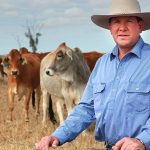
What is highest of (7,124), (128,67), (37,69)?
(128,67)

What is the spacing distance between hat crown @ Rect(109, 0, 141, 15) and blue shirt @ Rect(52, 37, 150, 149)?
0.63 ft

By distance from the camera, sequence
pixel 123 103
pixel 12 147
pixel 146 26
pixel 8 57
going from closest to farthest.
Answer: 1. pixel 123 103
2. pixel 146 26
3. pixel 12 147
4. pixel 8 57

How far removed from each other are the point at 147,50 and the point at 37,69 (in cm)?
1250

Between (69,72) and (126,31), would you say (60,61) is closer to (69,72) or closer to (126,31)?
(69,72)

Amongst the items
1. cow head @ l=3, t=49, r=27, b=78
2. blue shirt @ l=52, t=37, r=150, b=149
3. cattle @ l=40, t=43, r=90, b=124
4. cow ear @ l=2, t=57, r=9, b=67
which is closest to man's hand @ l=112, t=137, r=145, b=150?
blue shirt @ l=52, t=37, r=150, b=149

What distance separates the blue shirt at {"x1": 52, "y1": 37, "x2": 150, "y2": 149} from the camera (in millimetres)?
3021

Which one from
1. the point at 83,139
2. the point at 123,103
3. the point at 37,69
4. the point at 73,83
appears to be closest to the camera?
the point at 123,103

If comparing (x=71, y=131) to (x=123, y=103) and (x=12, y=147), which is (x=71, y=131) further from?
(x=12, y=147)

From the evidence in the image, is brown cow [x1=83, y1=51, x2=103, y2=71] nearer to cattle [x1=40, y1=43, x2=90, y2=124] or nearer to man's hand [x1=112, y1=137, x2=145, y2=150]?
cattle [x1=40, y1=43, x2=90, y2=124]

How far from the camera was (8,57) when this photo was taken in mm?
14438

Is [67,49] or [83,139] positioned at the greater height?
[67,49]

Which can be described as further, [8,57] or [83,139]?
[8,57]

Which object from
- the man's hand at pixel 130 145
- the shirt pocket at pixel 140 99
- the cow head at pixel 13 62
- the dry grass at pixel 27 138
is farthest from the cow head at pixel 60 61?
the man's hand at pixel 130 145

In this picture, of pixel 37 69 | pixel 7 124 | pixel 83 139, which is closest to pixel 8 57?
pixel 37 69
